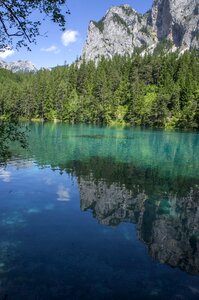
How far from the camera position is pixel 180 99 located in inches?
4705

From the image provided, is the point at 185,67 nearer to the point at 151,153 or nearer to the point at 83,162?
the point at 151,153

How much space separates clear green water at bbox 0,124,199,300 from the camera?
12281 millimetres

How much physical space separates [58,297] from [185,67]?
429 ft

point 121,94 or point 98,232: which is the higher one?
point 121,94

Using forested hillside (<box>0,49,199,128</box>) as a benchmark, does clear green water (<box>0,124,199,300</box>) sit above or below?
below

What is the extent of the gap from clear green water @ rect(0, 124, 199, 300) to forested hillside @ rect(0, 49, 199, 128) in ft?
263

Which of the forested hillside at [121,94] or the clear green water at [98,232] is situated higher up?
the forested hillside at [121,94]

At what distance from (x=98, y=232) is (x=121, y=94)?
125233mm

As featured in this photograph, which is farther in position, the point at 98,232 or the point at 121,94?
the point at 121,94

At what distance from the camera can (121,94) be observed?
13950 centimetres

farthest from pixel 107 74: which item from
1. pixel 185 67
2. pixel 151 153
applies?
pixel 151 153

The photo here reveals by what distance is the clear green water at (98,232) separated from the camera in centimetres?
1228

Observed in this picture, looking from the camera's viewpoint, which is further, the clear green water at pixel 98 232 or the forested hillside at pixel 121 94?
the forested hillside at pixel 121 94

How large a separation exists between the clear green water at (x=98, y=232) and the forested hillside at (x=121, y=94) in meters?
80.0
